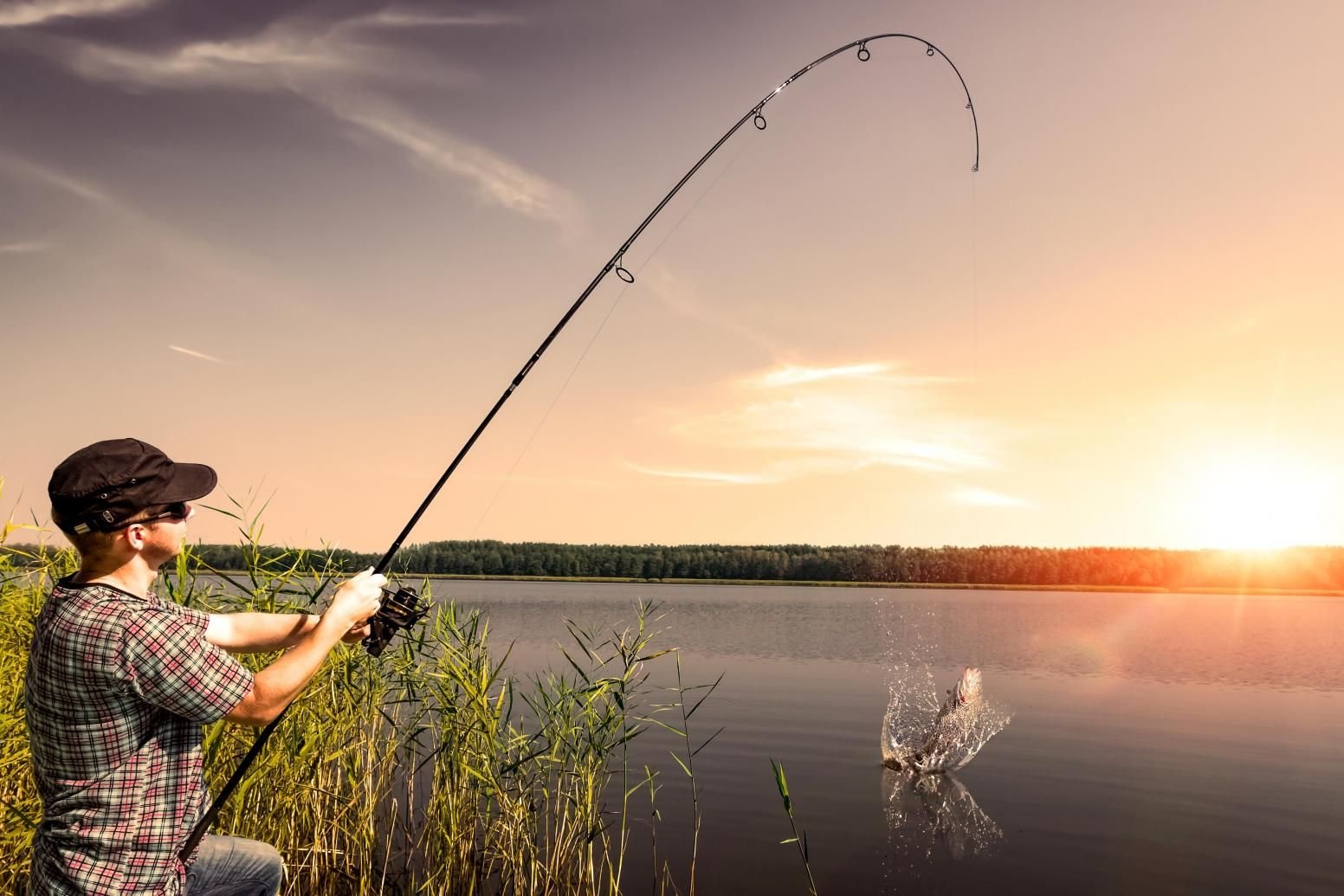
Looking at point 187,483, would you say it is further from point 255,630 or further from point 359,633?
point 359,633

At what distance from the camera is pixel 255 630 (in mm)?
3059

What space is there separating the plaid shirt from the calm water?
274 inches

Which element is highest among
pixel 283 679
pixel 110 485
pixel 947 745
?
pixel 110 485

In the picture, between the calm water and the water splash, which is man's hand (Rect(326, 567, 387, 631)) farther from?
the water splash

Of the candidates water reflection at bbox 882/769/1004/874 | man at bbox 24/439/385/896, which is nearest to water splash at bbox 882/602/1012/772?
water reflection at bbox 882/769/1004/874

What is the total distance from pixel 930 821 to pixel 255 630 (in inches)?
394

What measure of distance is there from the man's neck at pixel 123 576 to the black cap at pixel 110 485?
0.43 feet

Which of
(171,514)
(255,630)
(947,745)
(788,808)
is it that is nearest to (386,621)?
(255,630)

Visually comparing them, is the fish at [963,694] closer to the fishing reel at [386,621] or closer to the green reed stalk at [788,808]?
the green reed stalk at [788,808]

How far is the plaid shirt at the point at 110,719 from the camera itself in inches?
92.8

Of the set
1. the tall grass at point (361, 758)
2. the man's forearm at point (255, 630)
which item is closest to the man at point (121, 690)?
the man's forearm at point (255, 630)

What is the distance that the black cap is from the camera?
7.95ft

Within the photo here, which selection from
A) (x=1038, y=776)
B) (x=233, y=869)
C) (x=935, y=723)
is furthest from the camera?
(x=935, y=723)

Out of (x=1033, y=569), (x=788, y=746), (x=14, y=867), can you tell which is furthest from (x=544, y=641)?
(x=1033, y=569)
